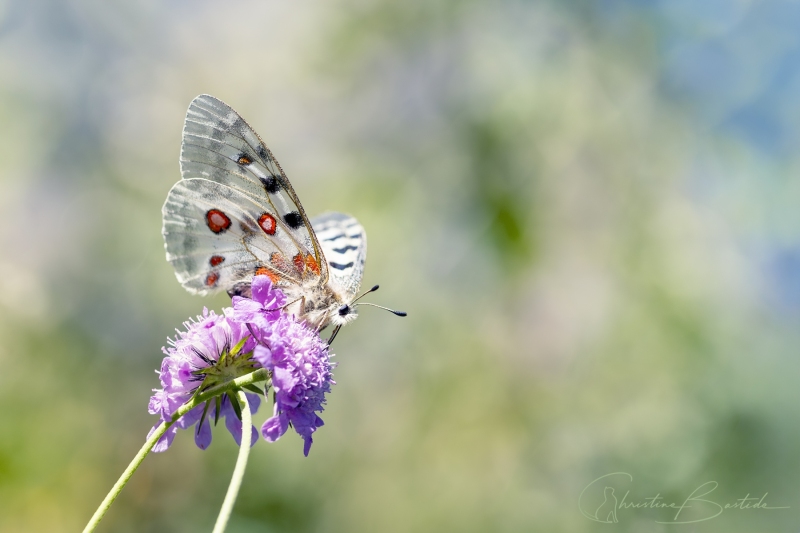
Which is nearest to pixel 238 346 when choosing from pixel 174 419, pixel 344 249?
pixel 174 419

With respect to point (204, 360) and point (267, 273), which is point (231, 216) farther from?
point (204, 360)

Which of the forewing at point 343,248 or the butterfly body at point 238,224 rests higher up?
the forewing at point 343,248

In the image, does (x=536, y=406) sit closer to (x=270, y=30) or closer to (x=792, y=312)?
(x=792, y=312)

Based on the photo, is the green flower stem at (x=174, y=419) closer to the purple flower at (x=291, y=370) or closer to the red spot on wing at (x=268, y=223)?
the purple flower at (x=291, y=370)

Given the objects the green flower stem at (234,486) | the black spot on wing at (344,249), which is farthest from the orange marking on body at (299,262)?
the green flower stem at (234,486)

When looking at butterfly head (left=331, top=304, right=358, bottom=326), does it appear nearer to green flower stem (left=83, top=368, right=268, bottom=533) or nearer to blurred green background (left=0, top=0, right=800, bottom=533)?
green flower stem (left=83, top=368, right=268, bottom=533)

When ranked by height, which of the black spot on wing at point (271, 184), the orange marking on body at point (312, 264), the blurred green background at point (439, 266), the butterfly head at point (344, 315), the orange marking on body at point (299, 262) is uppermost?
Answer: the blurred green background at point (439, 266)

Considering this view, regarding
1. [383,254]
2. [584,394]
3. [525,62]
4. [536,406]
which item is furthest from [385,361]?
[525,62]
